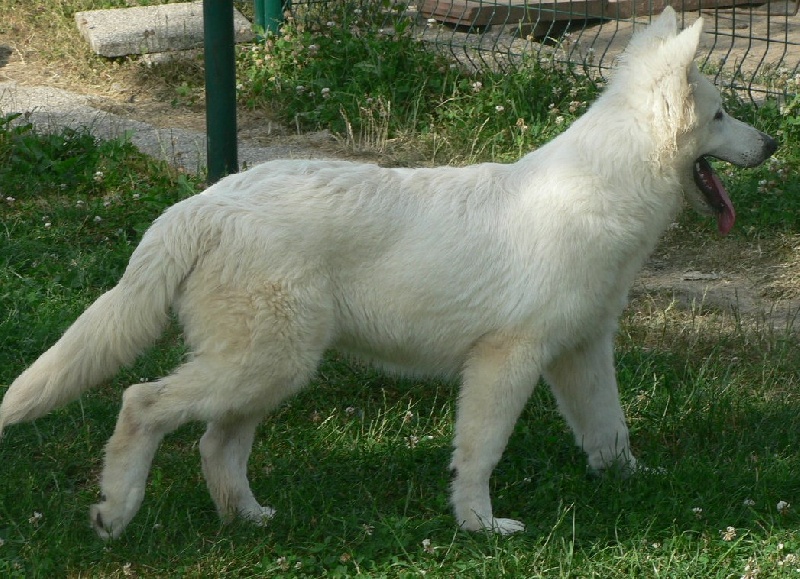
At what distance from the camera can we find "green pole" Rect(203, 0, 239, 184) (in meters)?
5.65

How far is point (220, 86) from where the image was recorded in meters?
5.78

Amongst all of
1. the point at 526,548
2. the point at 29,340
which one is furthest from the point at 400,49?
the point at 526,548

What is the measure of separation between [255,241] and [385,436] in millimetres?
1189

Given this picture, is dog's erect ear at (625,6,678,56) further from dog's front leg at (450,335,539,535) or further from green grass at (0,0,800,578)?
green grass at (0,0,800,578)

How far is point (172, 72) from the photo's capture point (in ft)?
28.1

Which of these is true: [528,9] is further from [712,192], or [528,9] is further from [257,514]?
[257,514]

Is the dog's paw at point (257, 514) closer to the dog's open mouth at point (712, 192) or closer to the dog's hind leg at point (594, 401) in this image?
the dog's hind leg at point (594, 401)

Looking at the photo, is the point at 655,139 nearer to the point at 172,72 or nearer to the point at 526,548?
the point at 526,548

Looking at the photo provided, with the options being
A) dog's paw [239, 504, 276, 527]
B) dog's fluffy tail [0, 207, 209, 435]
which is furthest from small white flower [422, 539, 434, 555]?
dog's fluffy tail [0, 207, 209, 435]

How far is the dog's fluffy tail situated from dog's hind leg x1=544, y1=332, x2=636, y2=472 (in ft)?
4.81

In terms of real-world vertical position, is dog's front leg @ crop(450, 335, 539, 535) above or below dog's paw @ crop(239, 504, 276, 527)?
above

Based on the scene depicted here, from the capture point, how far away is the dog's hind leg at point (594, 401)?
4297 millimetres

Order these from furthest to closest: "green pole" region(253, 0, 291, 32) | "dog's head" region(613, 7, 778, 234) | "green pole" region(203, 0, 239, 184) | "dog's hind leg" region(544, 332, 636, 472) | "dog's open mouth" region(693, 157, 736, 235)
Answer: "green pole" region(253, 0, 291, 32) → "green pole" region(203, 0, 239, 184) → "dog's hind leg" region(544, 332, 636, 472) → "dog's open mouth" region(693, 157, 736, 235) → "dog's head" region(613, 7, 778, 234)

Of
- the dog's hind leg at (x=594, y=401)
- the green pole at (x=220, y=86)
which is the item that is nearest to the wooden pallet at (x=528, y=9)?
the green pole at (x=220, y=86)
